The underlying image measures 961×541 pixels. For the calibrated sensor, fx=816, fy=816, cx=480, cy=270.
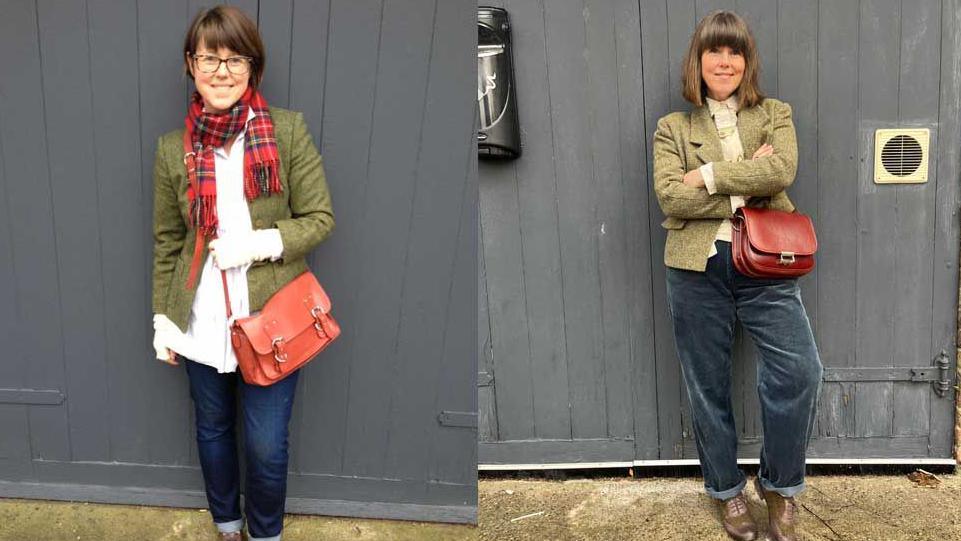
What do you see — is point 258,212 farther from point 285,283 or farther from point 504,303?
point 504,303

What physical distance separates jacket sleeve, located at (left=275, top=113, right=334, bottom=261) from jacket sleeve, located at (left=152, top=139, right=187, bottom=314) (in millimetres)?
370

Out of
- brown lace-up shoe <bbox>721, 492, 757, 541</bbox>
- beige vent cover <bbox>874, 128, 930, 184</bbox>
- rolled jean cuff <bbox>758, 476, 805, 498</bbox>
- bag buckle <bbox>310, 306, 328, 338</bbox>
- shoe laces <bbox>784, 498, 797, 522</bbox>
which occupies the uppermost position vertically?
beige vent cover <bbox>874, 128, 930, 184</bbox>

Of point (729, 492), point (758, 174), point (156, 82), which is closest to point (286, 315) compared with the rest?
point (156, 82)

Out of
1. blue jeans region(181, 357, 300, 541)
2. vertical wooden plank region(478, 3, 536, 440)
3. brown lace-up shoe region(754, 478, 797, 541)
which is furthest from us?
vertical wooden plank region(478, 3, 536, 440)

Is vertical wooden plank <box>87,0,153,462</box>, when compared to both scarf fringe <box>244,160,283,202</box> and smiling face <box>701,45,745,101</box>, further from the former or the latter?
smiling face <box>701,45,745,101</box>

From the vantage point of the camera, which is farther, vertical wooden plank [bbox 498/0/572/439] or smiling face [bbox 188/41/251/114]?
vertical wooden plank [bbox 498/0/572/439]

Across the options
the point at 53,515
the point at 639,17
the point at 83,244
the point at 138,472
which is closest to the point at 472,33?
the point at 639,17

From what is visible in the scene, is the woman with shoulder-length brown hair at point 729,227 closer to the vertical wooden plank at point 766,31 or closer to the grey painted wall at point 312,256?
the vertical wooden plank at point 766,31

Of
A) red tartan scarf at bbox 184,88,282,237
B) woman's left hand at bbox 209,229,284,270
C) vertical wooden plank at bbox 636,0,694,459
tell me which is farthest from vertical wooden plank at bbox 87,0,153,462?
vertical wooden plank at bbox 636,0,694,459

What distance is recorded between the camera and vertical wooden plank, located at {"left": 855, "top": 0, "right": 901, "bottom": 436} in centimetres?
263

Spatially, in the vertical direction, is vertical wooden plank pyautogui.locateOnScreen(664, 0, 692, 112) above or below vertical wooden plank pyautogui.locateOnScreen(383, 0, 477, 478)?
above

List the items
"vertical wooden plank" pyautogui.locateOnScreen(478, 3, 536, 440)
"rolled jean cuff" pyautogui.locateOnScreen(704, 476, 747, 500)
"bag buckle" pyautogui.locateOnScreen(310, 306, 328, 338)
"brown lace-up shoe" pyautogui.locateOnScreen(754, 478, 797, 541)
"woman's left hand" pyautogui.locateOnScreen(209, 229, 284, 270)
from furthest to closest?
"vertical wooden plank" pyautogui.locateOnScreen(478, 3, 536, 440)
"rolled jean cuff" pyautogui.locateOnScreen(704, 476, 747, 500)
"brown lace-up shoe" pyautogui.locateOnScreen(754, 478, 797, 541)
"bag buckle" pyautogui.locateOnScreen(310, 306, 328, 338)
"woman's left hand" pyautogui.locateOnScreen(209, 229, 284, 270)

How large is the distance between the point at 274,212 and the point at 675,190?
1158 mm

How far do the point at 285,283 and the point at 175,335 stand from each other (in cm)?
38
